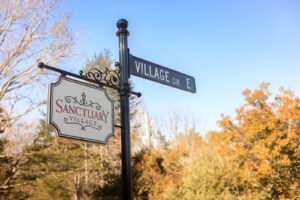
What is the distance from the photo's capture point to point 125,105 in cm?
335

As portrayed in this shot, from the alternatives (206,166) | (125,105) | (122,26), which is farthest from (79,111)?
(206,166)

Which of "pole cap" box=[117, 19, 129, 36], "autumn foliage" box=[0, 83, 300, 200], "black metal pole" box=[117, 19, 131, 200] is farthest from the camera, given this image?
"autumn foliage" box=[0, 83, 300, 200]

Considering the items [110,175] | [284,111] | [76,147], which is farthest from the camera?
[76,147]

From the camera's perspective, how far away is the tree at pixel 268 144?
13.4 meters

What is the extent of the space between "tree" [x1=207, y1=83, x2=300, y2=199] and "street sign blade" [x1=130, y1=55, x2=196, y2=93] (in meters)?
9.95

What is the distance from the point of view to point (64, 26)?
1066 cm

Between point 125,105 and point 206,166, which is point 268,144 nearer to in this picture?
point 206,166

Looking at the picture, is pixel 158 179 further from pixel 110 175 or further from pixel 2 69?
pixel 2 69

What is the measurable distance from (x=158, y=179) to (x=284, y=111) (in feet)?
28.3

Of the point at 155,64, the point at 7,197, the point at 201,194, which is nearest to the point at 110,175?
the point at 7,197

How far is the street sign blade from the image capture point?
371cm

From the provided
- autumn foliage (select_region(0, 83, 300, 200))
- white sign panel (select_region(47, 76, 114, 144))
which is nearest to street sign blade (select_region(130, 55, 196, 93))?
white sign panel (select_region(47, 76, 114, 144))

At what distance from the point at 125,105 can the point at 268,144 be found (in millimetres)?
11970

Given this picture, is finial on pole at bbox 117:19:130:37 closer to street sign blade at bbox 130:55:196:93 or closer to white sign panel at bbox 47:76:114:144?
street sign blade at bbox 130:55:196:93
